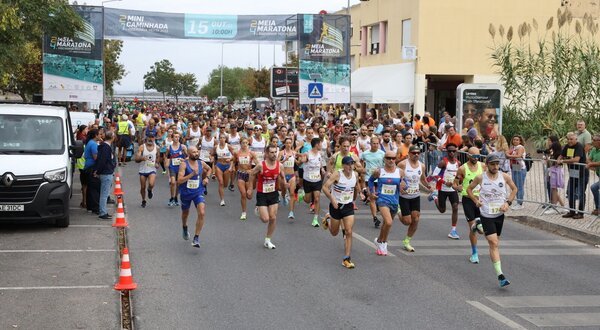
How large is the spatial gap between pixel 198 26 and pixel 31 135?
49.7ft

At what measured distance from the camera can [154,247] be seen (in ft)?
39.9

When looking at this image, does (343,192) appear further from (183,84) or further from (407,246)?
(183,84)

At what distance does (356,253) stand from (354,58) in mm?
37675

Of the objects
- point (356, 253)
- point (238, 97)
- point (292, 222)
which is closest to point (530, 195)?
point (292, 222)

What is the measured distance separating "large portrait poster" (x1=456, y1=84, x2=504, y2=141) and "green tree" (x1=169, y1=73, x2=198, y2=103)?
121m

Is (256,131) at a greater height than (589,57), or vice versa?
(589,57)

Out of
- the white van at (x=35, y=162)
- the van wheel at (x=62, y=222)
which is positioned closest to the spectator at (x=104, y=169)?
the white van at (x=35, y=162)

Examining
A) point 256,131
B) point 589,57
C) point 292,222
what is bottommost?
point 292,222

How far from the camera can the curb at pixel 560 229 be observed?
531 inches

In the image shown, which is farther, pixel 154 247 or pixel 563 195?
pixel 563 195

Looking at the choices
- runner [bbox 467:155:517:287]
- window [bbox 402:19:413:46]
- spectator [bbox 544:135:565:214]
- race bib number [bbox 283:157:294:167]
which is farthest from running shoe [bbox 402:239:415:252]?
window [bbox 402:19:413:46]

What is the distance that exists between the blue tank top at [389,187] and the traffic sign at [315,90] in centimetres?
1597

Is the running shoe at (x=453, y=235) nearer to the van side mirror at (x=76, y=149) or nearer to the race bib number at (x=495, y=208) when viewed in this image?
the race bib number at (x=495, y=208)

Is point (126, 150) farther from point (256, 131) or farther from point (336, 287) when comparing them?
point (336, 287)
